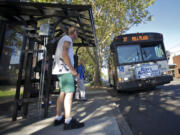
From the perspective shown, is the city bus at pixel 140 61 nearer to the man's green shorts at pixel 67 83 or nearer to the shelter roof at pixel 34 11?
the shelter roof at pixel 34 11

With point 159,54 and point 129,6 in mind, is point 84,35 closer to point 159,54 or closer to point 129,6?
point 159,54

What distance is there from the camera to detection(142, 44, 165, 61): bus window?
5.72 metres

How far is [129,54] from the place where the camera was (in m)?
5.73

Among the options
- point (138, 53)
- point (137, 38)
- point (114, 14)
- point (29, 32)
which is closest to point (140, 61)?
point (138, 53)

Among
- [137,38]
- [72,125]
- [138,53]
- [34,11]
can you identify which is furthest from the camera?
[137,38]

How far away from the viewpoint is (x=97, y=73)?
42.8 feet

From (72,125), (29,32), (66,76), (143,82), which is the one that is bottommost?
(72,125)

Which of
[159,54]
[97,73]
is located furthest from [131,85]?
[97,73]

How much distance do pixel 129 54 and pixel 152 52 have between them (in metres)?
1.21

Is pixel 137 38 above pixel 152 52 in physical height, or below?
above

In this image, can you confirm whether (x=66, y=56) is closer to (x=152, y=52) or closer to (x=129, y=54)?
(x=129, y=54)

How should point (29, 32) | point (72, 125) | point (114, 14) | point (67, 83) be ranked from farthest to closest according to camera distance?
point (114, 14) < point (29, 32) < point (67, 83) < point (72, 125)

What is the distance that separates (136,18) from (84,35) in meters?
10.2

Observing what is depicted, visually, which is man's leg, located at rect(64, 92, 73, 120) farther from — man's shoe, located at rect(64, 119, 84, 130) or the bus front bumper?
the bus front bumper
